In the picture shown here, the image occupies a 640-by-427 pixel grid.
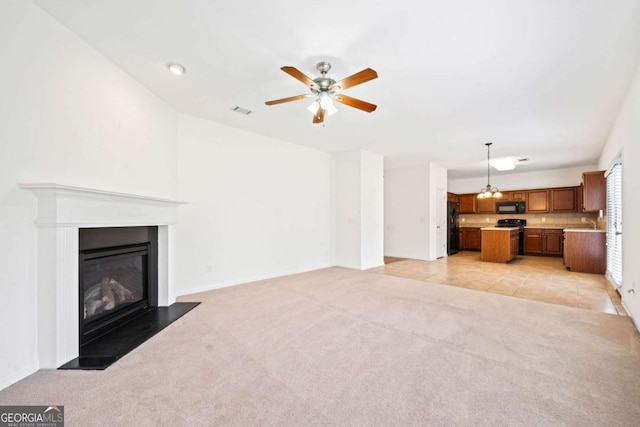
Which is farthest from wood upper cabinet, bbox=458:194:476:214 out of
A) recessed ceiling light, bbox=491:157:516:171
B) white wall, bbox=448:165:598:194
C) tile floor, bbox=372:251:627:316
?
recessed ceiling light, bbox=491:157:516:171

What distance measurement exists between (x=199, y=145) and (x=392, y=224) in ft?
19.3

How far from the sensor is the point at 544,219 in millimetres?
8453

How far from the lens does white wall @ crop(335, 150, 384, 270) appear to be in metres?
6.06

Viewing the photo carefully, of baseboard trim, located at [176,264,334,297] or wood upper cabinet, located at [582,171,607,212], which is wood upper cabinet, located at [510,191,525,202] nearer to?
wood upper cabinet, located at [582,171,607,212]

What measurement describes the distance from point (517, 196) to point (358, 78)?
8.80m

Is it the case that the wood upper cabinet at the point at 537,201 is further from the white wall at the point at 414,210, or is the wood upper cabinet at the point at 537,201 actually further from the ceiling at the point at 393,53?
the ceiling at the point at 393,53

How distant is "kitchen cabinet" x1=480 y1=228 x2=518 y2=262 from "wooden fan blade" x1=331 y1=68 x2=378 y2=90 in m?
6.57

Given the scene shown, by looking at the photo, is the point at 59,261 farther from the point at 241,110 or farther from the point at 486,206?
the point at 486,206

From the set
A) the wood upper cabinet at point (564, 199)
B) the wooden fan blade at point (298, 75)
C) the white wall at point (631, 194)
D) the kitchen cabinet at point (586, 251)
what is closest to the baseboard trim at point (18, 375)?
the wooden fan blade at point (298, 75)

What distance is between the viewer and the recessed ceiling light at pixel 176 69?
9.06 ft

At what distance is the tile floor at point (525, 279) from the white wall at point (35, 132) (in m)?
5.05

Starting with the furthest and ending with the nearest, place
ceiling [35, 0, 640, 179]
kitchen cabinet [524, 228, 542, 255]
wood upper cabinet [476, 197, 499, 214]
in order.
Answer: wood upper cabinet [476, 197, 499, 214] → kitchen cabinet [524, 228, 542, 255] → ceiling [35, 0, 640, 179]

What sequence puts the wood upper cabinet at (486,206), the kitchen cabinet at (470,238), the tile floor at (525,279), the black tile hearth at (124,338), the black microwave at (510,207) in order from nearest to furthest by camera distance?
the black tile hearth at (124,338)
the tile floor at (525,279)
the black microwave at (510,207)
the wood upper cabinet at (486,206)
the kitchen cabinet at (470,238)

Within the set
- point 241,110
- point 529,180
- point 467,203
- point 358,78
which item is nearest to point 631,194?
point 358,78
